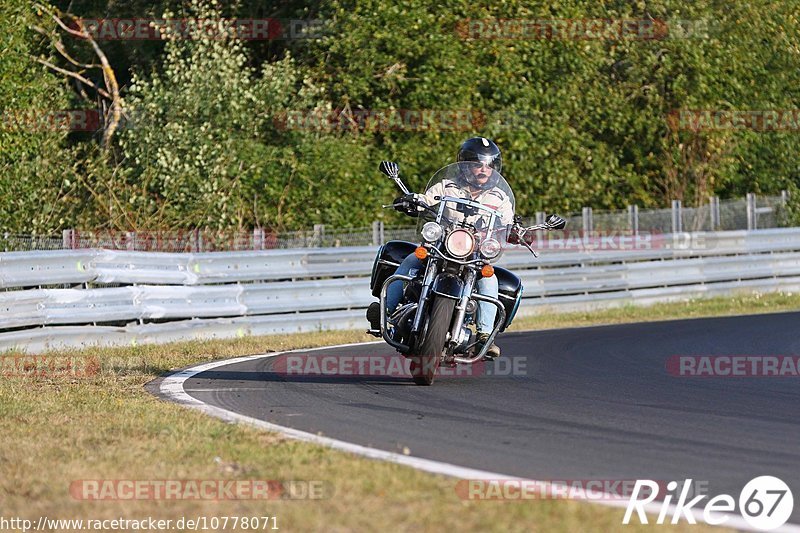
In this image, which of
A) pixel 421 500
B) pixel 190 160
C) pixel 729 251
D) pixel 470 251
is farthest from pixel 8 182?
pixel 421 500

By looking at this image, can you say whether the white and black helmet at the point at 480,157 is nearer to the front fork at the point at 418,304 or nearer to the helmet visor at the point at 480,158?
the helmet visor at the point at 480,158

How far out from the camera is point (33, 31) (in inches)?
1110

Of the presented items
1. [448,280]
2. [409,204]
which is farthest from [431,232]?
[409,204]

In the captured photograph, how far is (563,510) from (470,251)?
4.67m

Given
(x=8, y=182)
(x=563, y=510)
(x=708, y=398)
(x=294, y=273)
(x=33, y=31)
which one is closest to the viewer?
(x=563, y=510)

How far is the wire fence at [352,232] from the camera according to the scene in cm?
1881

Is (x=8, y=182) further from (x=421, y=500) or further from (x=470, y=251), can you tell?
(x=421, y=500)

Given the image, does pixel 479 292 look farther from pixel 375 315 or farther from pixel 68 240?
pixel 68 240

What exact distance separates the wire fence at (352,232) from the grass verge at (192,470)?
Result: 322 inches

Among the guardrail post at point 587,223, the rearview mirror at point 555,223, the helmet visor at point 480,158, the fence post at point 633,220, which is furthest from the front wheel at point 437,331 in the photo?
the fence post at point 633,220

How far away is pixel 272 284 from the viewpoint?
16297 mm

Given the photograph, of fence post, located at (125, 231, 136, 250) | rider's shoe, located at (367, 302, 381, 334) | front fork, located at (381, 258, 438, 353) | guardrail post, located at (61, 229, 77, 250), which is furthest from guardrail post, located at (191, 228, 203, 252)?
front fork, located at (381, 258, 438, 353)

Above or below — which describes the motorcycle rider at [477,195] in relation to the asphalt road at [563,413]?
above

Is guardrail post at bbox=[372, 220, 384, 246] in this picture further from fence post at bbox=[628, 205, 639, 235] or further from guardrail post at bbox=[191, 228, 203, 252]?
fence post at bbox=[628, 205, 639, 235]
